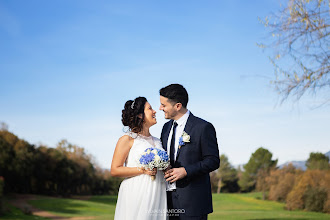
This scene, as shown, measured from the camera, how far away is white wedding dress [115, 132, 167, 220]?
4555mm

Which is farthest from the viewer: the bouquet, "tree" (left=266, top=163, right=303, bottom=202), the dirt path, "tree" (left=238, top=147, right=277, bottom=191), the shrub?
"tree" (left=238, top=147, right=277, bottom=191)

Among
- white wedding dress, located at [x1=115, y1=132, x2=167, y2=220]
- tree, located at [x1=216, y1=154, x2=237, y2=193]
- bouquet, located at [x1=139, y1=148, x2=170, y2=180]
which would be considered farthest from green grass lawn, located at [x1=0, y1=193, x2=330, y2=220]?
bouquet, located at [x1=139, y1=148, x2=170, y2=180]

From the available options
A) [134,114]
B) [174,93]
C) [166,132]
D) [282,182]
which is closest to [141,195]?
[166,132]

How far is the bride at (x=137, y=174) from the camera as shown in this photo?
4551 mm

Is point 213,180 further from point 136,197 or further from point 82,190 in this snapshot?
point 136,197

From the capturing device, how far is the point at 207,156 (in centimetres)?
445

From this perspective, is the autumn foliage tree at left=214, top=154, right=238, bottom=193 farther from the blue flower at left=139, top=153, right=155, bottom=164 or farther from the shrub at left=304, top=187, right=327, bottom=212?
the blue flower at left=139, top=153, right=155, bottom=164

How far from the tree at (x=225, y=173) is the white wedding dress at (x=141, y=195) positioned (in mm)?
45375

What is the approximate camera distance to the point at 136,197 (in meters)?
4.59

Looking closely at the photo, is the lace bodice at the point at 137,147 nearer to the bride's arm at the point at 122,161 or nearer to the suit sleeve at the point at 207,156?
the bride's arm at the point at 122,161

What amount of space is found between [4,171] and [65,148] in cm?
1746

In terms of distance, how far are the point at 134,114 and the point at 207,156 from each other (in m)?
1.14

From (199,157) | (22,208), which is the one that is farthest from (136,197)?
(22,208)

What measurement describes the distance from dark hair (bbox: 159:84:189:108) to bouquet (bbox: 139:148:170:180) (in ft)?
2.33
